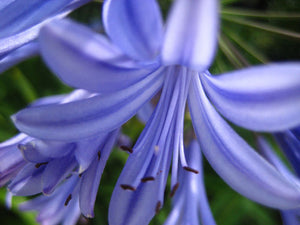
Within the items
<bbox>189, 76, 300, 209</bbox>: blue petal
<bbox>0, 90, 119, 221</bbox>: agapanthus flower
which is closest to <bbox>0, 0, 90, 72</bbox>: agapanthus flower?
<bbox>0, 90, 119, 221</bbox>: agapanthus flower

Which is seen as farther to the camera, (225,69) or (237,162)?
(225,69)

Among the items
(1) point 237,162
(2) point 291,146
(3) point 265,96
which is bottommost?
(2) point 291,146

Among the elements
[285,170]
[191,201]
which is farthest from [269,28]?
[191,201]

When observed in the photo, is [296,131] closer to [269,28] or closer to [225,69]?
[269,28]

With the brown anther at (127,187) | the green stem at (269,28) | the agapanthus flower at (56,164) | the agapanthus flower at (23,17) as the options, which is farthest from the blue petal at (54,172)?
the green stem at (269,28)

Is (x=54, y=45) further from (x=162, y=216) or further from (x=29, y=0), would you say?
(x=162, y=216)

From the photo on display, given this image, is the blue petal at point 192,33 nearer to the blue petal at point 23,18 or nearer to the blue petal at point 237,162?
the blue petal at point 237,162

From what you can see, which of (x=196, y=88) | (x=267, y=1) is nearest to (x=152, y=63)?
(x=196, y=88)
